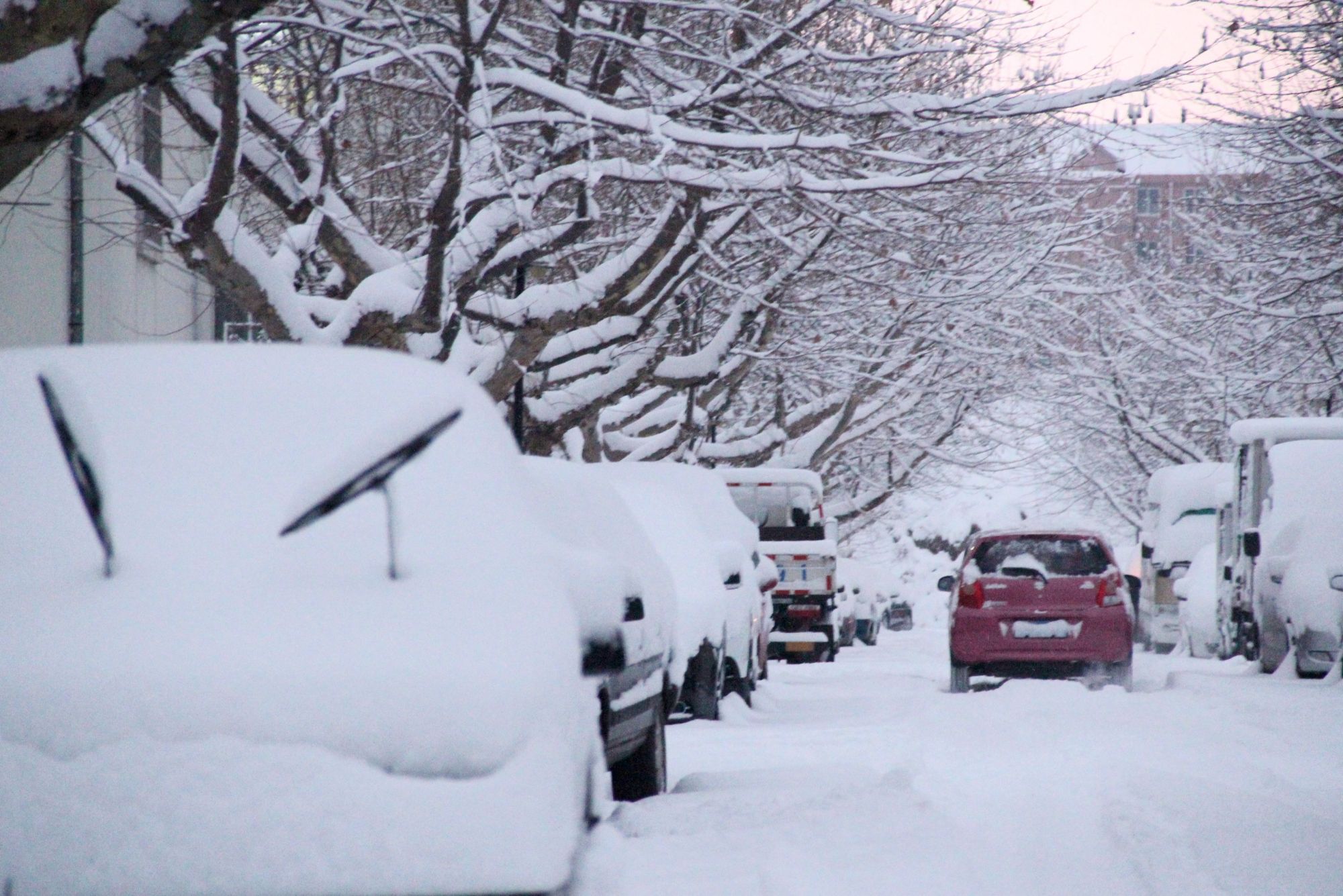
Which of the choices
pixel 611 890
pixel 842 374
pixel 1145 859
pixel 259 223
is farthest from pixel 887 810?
pixel 842 374

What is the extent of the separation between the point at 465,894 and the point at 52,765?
2.80 feet

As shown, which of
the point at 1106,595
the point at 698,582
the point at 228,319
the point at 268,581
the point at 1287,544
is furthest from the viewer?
the point at 228,319

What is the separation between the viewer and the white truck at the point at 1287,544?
15.3 meters

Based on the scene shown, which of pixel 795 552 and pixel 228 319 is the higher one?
pixel 228 319

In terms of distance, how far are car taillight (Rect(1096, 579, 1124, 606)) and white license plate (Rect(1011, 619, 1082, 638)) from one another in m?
0.33

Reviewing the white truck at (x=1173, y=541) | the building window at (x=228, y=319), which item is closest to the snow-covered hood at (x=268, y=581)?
the building window at (x=228, y=319)

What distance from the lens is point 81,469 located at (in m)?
3.58

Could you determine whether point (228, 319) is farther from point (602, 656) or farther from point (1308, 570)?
→ point (602, 656)

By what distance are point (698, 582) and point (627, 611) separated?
5872mm

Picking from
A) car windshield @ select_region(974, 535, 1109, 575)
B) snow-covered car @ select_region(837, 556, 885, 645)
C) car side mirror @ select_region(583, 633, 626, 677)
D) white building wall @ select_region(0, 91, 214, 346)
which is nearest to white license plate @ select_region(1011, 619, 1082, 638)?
car windshield @ select_region(974, 535, 1109, 575)

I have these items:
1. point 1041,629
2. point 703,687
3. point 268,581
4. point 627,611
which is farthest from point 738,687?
point 268,581

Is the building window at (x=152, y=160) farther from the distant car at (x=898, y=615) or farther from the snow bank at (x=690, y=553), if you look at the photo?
the distant car at (x=898, y=615)

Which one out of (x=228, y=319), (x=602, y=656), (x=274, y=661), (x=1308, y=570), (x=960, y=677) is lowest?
(x=960, y=677)

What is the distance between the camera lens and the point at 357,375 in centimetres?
421
